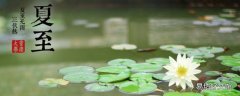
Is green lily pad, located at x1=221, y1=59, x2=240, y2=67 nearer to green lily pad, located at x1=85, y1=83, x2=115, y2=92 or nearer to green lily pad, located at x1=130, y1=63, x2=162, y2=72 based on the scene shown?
green lily pad, located at x1=130, y1=63, x2=162, y2=72

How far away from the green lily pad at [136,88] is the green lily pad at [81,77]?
16 centimetres

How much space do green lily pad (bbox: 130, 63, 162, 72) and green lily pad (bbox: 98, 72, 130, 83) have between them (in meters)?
0.10

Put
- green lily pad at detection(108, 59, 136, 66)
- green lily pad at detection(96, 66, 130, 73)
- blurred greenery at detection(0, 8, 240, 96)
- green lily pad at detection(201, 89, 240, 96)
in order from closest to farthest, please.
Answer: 1. green lily pad at detection(201, 89, 240, 96)
2. blurred greenery at detection(0, 8, 240, 96)
3. green lily pad at detection(96, 66, 130, 73)
4. green lily pad at detection(108, 59, 136, 66)

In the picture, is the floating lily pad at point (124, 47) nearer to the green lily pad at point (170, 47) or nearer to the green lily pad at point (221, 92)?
the green lily pad at point (170, 47)

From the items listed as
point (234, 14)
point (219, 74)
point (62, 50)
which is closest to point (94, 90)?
point (219, 74)

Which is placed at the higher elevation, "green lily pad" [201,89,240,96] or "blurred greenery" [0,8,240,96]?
"blurred greenery" [0,8,240,96]

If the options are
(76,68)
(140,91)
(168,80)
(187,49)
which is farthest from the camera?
(187,49)

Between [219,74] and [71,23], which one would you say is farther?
[71,23]

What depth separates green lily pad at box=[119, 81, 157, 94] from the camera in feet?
4.99

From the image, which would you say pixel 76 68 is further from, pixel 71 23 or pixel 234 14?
pixel 234 14

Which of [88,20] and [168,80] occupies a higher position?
[88,20]

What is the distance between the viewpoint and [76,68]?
1.84 meters

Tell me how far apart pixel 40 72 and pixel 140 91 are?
22.3 inches

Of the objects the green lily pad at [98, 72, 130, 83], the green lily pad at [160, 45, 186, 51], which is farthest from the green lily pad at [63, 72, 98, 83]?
the green lily pad at [160, 45, 186, 51]
